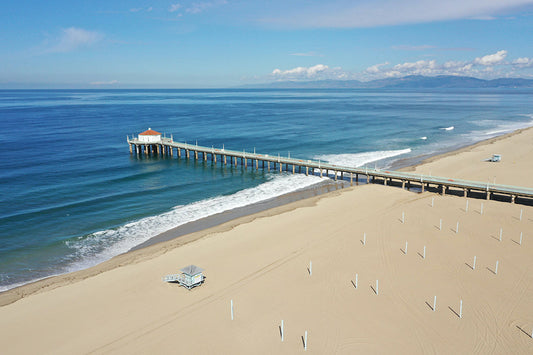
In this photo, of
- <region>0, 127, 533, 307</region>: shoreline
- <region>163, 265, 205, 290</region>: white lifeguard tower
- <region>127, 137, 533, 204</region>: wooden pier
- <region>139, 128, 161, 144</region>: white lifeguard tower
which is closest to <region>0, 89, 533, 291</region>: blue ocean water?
<region>0, 127, 533, 307</region>: shoreline

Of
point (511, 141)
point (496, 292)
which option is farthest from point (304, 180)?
point (511, 141)

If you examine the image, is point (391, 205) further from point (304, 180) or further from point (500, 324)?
point (500, 324)

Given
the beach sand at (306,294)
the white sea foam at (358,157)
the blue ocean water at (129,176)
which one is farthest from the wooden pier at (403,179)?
the white sea foam at (358,157)

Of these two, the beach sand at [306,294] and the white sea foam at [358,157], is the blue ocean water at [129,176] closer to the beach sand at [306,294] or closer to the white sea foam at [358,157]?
the white sea foam at [358,157]

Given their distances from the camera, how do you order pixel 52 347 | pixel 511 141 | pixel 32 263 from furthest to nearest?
pixel 511 141 → pixel 32 263 → pixel 52 347

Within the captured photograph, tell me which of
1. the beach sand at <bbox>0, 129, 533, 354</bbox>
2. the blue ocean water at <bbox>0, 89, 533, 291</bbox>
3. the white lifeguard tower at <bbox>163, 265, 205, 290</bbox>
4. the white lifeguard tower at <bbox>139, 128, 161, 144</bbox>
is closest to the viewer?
the beach sand at <bbox>0, 129, 533, 354</bbox>

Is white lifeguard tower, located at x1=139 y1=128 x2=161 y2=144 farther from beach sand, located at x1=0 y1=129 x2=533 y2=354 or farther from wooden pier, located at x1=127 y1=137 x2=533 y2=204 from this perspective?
beach sand, located at x1=0 y1=129 x2=533 y2=354
